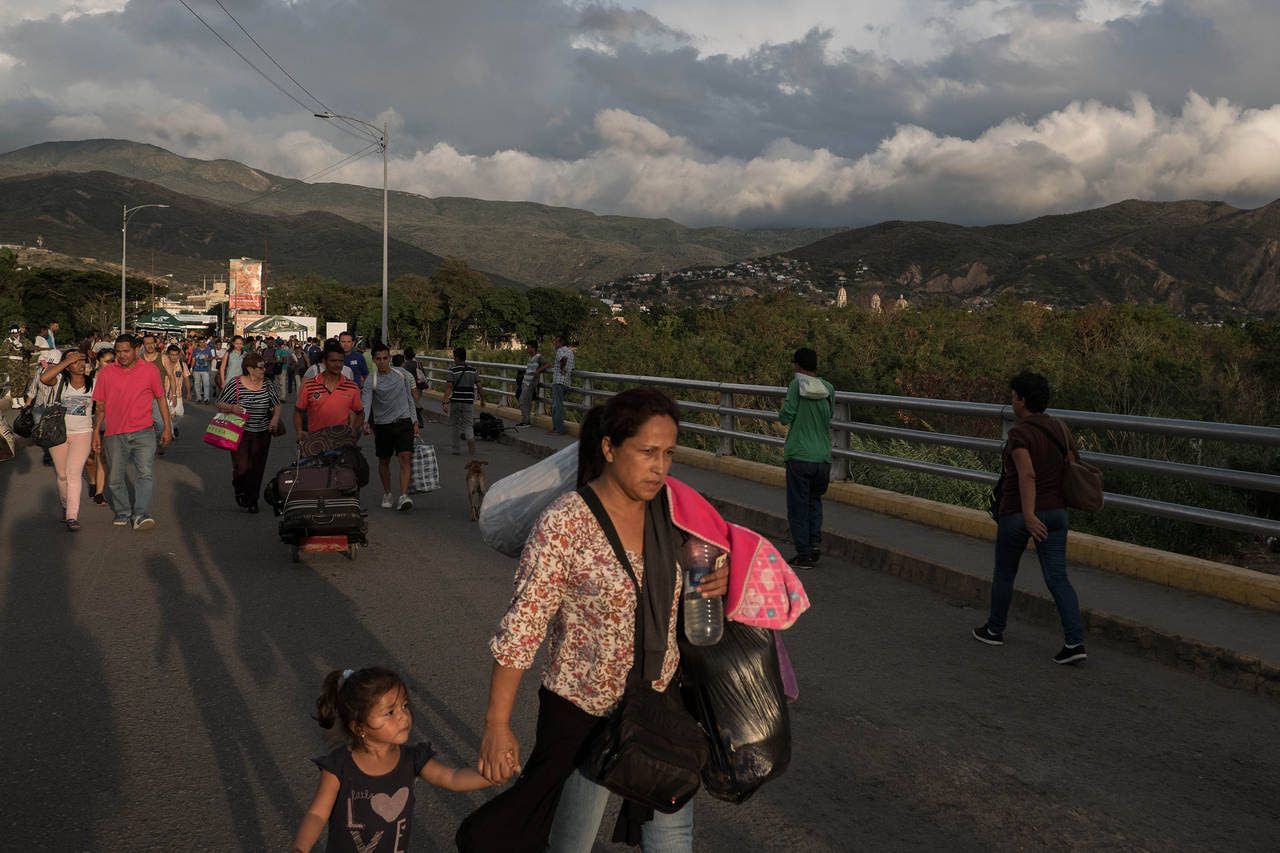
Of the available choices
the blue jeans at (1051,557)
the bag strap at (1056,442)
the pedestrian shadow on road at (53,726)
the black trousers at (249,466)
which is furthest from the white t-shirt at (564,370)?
the bag strap at (1056,442)

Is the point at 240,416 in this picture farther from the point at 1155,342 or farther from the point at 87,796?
the point at 1155,342

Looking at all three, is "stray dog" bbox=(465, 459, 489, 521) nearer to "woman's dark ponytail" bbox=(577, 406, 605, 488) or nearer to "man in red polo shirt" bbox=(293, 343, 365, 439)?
"man in red polo shirt" bbox=(293, 343, 365, 439)

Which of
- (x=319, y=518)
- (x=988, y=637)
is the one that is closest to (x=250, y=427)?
(x=319, y=518)

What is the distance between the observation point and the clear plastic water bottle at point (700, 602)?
270 cm

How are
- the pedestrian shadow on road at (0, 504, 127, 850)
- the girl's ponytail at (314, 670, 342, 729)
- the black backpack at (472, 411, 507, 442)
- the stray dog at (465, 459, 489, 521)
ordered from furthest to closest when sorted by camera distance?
the black backpack at (472, 411, 507, 442), the stray dog at (465, 459, 489, 521), the pedestrian shadow on road at (0, 504, 127, 850), the girl's ponytail at (314, 670, 342, 729)

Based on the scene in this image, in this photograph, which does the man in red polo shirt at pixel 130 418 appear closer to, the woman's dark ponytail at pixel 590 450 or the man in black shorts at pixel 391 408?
the man in black shorts at pixel 391 408

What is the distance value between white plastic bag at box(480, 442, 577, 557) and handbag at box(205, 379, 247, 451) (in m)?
8.75

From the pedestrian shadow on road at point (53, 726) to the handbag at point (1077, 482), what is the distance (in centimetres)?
485

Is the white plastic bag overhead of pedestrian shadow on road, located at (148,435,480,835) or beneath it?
overhead

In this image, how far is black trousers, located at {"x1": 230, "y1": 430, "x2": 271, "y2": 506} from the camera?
37.7ft

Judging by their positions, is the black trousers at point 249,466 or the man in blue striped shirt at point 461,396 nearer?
the black trousers at point 249,466

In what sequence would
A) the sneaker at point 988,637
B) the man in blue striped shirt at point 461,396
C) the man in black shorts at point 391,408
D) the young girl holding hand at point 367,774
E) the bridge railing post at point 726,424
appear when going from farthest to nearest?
the man in blue striped shirt at point 461,396 < the bridge railing post at point 726,424 < the man in black shorts at point 391,408 < the sneaker at point 988,637 < the young girl holding hand at point 367,774

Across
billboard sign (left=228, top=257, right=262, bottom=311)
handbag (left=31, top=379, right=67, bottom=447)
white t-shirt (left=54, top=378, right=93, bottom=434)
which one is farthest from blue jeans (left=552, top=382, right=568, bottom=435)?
billboard sign (left=228, top=257, right=262, bottom=311)

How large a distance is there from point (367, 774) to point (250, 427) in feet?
30.0
